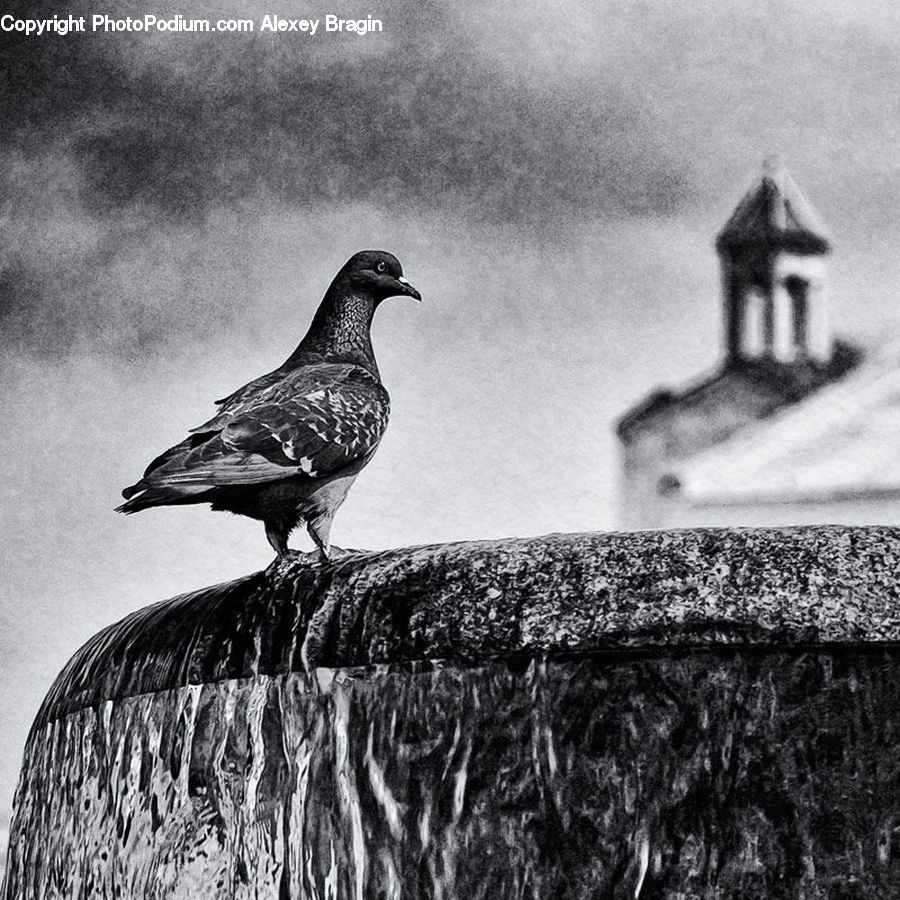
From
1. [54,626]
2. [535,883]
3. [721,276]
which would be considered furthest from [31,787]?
[721,276]

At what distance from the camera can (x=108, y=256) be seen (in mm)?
5562

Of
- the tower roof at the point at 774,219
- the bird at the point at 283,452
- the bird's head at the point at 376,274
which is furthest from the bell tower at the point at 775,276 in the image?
the bird at the point at 283,452

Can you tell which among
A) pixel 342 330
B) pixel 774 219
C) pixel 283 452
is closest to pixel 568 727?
pixel 283 452

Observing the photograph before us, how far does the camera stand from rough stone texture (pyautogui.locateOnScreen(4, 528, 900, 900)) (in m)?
1.32

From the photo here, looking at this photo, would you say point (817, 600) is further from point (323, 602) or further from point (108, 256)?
point (108, 256)

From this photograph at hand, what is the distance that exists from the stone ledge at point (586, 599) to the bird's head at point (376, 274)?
78 centimetres

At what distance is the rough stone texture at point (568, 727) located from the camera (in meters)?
1.32

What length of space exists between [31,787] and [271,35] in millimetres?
4020

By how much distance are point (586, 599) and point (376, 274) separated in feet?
3.32

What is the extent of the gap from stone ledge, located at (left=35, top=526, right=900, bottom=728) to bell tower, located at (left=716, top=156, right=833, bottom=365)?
14.8ft

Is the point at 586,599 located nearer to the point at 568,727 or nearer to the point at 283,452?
the point at 568,727

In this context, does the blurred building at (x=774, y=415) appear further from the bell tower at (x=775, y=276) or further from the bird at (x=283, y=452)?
the bird at (x=283, y=452)

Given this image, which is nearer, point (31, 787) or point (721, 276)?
point (31, 787)

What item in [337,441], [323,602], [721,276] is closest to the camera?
[323,602]
